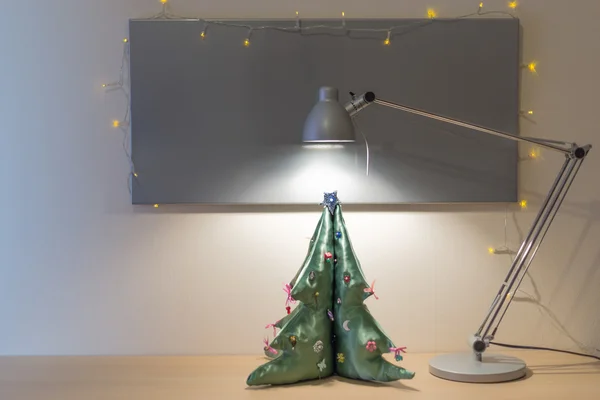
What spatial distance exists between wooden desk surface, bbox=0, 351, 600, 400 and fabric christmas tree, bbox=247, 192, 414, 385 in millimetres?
35

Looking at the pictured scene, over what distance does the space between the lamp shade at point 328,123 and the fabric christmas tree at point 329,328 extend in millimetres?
206

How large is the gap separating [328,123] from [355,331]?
0.49m

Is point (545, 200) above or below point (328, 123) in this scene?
below

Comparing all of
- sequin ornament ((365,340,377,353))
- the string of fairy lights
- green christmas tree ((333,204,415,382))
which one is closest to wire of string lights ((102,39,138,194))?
the string of fairy lights

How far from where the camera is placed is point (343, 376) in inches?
64.7

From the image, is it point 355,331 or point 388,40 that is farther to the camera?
point 388,40

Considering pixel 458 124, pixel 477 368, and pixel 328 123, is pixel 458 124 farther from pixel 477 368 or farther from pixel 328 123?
pixel 477 368

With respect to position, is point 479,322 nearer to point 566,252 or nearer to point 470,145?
point 566,252

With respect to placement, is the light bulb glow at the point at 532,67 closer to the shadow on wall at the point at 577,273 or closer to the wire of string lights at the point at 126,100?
the shadow on wall at the point at 577,273

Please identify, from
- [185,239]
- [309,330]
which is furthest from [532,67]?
[185,239]

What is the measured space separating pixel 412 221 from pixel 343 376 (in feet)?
1.57

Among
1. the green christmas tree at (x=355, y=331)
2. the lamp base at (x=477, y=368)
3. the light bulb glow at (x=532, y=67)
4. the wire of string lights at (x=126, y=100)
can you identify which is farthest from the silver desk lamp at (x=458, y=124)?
the wire of string lights at (x=126, y=100)

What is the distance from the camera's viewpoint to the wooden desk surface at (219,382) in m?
1.52

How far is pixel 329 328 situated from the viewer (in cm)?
164
